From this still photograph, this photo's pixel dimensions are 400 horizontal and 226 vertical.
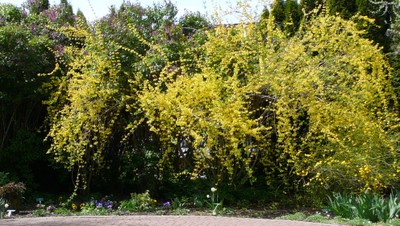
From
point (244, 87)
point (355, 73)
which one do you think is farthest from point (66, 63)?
point (355, 73)

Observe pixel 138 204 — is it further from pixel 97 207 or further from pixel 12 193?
pixel 12 193

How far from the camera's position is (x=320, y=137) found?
9.53 meters

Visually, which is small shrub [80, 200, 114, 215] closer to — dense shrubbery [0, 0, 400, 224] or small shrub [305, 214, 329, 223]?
dense shrubbery [0, 0, 400, 224]

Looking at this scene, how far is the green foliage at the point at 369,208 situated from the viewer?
8.43m

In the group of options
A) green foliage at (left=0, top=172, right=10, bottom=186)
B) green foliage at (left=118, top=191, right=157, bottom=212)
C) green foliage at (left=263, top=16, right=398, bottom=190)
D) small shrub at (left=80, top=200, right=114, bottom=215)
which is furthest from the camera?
green foliage at (left=0, top=172, right=10, bottom=186)

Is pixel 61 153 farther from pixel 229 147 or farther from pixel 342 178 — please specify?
pixel 342 178

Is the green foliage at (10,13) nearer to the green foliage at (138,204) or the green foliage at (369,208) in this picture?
the green foliage at (138,204)

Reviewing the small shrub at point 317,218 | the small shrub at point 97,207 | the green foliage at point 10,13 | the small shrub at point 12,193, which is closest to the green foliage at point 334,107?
the small shrub at point 317,218

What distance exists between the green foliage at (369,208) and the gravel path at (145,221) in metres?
0.79

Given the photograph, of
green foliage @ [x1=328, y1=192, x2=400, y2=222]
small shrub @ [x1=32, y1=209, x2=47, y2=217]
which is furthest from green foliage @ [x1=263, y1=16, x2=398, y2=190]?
small shrub @ [x1=32, y1=209, x2=47, y2=217]

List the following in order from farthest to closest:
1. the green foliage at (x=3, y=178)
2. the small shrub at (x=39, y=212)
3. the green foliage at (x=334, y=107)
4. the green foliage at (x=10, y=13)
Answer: the green foliage at (x=10, y=13), the green foliage at (x=3, y=178), the small shrub at (x=39, y=212), the green foliage at (x=334, y=107)

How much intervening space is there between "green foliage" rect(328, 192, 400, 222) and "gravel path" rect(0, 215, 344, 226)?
793 mm

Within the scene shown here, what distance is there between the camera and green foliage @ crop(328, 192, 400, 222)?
843 centimetres

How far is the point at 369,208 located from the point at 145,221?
3448mm
